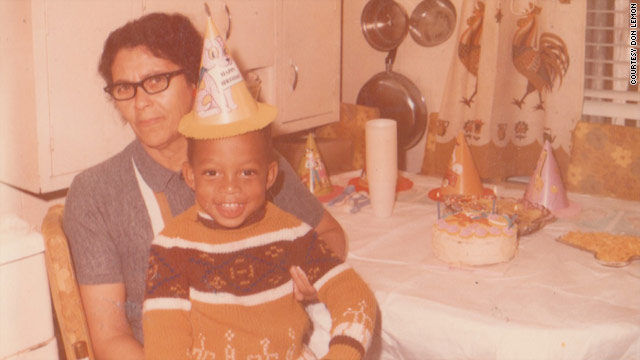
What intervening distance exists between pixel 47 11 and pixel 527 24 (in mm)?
1685

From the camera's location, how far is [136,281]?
4.43ft

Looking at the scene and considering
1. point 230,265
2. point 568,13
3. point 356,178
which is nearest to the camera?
point 230,265

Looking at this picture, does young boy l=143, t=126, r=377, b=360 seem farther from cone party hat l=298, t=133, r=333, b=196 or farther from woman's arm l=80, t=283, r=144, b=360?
cone party hat l=298, t=133, r=333, b=196

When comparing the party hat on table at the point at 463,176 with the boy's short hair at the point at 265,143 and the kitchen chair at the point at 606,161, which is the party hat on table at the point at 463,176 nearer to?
the kitchen chair at the point at 606,161

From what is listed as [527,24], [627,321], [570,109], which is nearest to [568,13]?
[527,24]

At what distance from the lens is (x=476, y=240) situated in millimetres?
1455

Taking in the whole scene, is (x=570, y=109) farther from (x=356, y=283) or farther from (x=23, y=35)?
Answer: (x=23, y=35)

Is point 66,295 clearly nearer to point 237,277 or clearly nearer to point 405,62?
point 237,277

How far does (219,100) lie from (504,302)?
2.15ft

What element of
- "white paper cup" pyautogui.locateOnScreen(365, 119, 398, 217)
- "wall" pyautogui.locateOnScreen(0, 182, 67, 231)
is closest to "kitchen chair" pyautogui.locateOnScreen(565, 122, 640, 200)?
"white paper cup" pyautogui.locateOnScreen(365, 119, 398, 217)

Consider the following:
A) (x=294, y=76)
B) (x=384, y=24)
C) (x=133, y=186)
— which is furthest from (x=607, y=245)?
(x=384, y=24)

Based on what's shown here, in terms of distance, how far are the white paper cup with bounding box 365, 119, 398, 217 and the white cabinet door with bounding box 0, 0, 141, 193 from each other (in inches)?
28.2

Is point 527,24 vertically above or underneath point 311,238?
above

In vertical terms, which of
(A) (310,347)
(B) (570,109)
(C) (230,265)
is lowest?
(A) (310,347)
